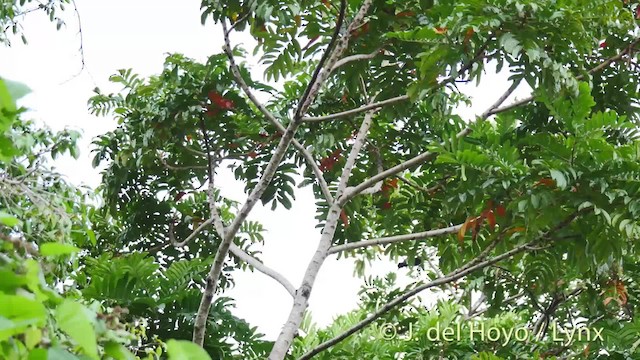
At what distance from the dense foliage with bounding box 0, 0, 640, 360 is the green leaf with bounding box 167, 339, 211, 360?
0.96 metres

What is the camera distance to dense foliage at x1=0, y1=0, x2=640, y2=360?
297cm

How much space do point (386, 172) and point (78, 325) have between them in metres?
2.62

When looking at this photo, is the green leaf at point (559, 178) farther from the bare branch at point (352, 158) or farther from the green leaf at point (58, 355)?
Result: the green leaf at point (58, 355)

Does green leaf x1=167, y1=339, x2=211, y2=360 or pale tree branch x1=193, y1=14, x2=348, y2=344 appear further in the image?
pale tree branch x1=193, y1=14, x2=348, y2=344

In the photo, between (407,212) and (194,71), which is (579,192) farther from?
(194,71)

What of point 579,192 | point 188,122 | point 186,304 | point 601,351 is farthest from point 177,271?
point 601,351

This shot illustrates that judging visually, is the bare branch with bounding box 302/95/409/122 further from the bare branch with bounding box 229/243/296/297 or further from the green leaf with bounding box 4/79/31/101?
the green leaf with bounding box 4/79/31/101

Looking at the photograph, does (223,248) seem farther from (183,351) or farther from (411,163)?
(183,351)

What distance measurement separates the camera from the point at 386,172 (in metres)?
3.45

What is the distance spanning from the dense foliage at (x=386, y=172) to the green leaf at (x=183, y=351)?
3.14ft

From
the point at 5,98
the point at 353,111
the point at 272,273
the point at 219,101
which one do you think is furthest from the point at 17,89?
the point at 219,101

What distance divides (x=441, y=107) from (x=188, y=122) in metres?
1.44

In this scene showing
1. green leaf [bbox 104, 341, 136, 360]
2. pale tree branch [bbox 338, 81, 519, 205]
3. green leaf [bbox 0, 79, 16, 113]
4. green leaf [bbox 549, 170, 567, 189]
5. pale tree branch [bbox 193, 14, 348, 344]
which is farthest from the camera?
pale tree branch [bbox 338, 81, 519, 205]

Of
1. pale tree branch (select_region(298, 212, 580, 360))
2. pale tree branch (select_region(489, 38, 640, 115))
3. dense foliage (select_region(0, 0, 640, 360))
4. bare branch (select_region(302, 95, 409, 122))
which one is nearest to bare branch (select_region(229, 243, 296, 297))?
dense foliage (select_region(0, 0, 640, 360))
